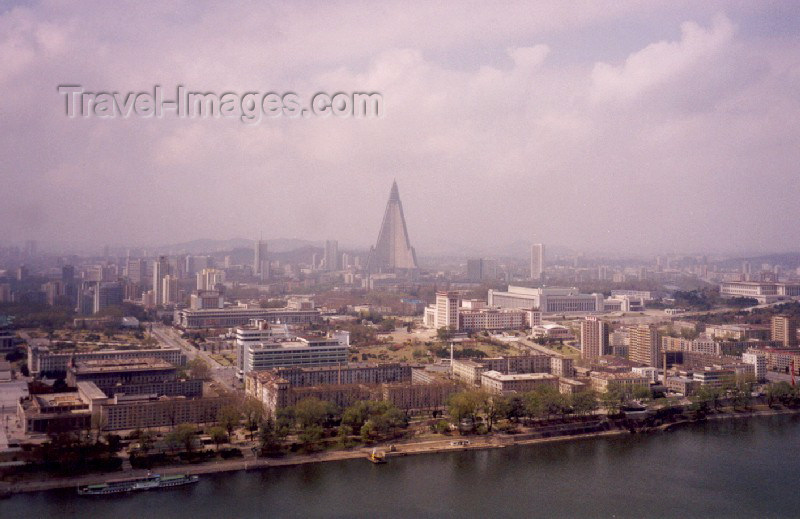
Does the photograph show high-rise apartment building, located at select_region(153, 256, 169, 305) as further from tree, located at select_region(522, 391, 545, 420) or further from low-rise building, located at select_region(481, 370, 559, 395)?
tree, located at select_region(522, 391, 545, 420)

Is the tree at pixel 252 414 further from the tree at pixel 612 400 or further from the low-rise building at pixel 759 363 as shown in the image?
the low-rise building at pixel 759 363

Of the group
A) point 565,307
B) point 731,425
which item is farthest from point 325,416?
point 565,307

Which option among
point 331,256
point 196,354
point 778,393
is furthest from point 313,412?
point 331,256

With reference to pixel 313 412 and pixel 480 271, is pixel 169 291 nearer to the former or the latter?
pixel 313 412

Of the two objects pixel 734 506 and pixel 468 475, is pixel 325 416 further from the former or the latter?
pixel 734 506

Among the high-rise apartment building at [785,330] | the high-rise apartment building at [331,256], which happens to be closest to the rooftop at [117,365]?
the high-rise apartment building at [785,330]

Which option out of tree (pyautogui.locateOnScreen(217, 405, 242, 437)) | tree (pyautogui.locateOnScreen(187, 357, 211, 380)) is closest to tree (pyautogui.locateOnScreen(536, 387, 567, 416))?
tree (pyautogui.locateOnScreen(217, 405, 242, 437))
